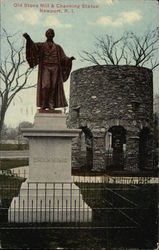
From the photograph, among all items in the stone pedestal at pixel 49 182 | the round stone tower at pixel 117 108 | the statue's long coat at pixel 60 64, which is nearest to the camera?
the stone pedestal at pixel 49 182

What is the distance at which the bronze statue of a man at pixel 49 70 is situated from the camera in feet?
29.8

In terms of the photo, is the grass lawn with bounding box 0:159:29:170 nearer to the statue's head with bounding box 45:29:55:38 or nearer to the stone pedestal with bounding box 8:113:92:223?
the stone pedestal with bounding box 8:113:92:223

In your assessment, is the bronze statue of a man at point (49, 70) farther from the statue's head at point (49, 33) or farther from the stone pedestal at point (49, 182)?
the stone pedestal at point (49, 182)

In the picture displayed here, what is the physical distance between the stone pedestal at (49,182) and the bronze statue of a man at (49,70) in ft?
1.34

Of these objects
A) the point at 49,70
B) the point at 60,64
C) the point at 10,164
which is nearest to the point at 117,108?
the point at 10,164

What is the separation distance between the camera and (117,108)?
20250 mm

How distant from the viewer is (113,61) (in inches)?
1419

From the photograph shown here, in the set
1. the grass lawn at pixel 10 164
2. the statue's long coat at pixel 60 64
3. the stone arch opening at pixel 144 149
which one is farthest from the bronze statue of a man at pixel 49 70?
the grass lawn at pixel 10 164

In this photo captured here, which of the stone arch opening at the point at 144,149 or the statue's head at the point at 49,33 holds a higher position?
the statue's head at the point at 49,33

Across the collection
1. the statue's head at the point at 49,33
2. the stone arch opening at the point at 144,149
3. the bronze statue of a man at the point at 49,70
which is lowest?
the stone arch opening at the point at 144,149

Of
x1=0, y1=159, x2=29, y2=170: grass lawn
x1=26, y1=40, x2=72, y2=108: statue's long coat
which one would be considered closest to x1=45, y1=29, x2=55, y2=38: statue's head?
x1=26, y1=40, x2=72, y2=108: statue's long coat

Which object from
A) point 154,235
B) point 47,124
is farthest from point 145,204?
point 47,124

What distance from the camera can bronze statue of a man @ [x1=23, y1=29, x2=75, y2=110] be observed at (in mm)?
9086

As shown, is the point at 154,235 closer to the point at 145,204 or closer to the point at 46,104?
the point at 145,204
